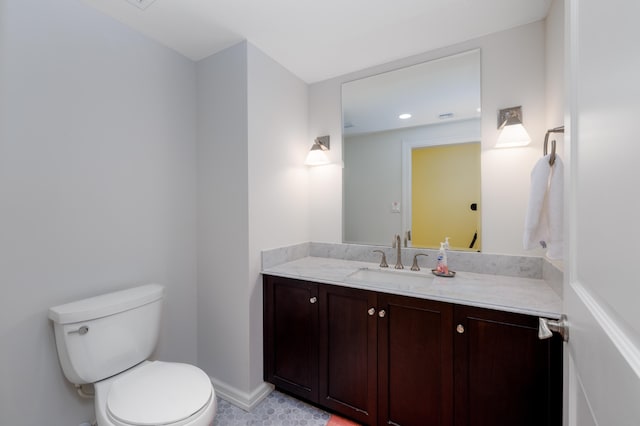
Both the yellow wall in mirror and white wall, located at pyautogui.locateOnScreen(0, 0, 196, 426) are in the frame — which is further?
the yellow wall in mirror

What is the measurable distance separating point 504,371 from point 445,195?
108 cm

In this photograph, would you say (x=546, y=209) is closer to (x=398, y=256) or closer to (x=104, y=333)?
(x=398, y=256)

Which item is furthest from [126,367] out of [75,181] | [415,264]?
[415,264]

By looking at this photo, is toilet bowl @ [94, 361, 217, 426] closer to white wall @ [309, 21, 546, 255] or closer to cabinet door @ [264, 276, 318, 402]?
cabinet door @ [264, 276, 318, 402]

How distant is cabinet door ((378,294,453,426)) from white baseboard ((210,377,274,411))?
786 millimetres

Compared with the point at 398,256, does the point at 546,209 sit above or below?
above

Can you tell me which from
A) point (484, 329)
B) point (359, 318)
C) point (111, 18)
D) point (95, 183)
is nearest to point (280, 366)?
point (359, 318)

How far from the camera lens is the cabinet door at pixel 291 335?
5.28 ft

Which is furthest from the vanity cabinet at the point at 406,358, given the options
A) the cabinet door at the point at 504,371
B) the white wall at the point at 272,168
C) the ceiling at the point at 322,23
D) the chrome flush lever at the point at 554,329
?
the ceiling at the point at 322,23

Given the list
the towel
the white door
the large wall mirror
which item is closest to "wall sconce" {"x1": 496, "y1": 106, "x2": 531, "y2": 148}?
the large wall mirror

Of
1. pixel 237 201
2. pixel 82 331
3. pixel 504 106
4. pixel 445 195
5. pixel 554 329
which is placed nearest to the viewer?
pixel 554 329

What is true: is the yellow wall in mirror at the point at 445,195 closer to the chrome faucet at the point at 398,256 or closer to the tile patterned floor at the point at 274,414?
the chrome faucet at the point at 398,256

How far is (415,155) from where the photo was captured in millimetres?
1952

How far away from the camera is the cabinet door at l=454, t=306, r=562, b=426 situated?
41.1 inches
